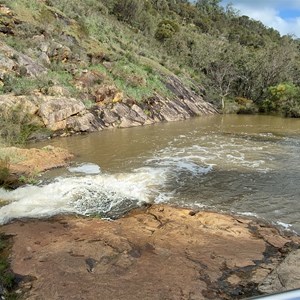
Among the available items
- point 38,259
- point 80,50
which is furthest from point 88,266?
point 80,50

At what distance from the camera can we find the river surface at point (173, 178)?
10.2m

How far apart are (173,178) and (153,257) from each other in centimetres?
658

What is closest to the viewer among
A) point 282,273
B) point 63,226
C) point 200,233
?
point 282,273

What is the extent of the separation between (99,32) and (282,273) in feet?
131

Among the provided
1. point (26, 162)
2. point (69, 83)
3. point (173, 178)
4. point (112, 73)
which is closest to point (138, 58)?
point (112, 73)

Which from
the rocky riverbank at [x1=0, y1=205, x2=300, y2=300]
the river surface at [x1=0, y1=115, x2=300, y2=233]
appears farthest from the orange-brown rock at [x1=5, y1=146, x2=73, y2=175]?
the rocky riverbank at [x1=0, y1=205, x2=300, y2=300]

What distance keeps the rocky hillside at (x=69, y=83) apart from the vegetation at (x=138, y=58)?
0.38 feet

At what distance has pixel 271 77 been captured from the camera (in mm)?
46844

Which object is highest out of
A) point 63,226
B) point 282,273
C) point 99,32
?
point 99,32

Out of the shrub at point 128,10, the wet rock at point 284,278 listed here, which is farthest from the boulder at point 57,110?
the shrub at point 128,10

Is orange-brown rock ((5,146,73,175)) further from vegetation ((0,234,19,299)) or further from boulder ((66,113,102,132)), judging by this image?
boulder ((66,113,102,132))

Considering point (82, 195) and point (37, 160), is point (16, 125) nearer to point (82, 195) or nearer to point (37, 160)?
point (37, 160)

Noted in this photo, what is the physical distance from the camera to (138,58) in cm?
3925

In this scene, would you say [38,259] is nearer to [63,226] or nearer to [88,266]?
[88,266]
